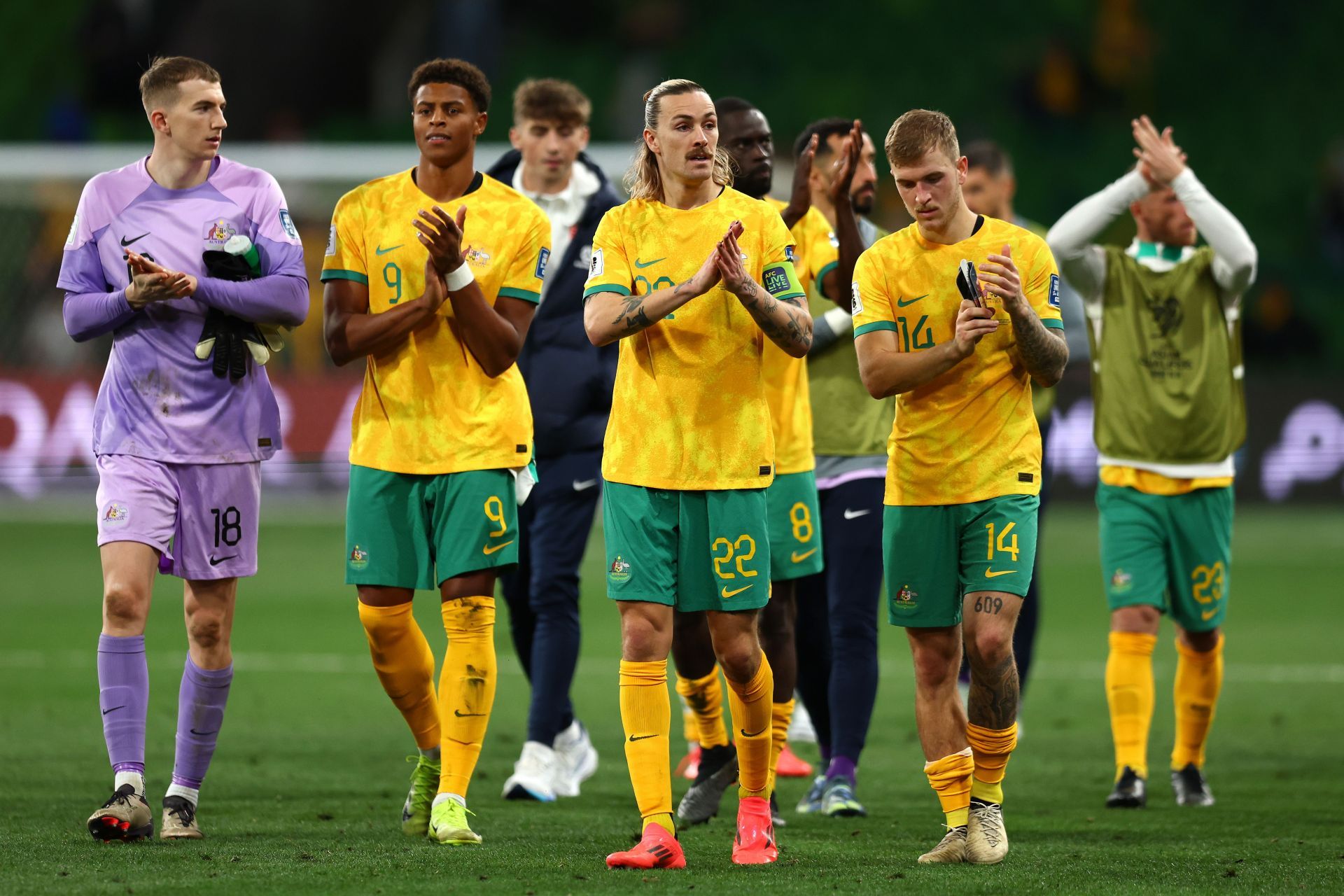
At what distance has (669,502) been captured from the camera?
5777mm

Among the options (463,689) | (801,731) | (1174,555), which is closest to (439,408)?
(463,689)

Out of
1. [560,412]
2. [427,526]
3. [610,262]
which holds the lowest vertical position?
[427,526]

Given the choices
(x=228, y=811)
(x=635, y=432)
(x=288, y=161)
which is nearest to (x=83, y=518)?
(x=288, y=161)

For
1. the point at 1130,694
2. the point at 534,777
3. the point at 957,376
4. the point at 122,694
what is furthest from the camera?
the point at 1130,694

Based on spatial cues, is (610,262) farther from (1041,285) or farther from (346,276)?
(1041,285)

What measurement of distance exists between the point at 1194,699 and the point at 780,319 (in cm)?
301

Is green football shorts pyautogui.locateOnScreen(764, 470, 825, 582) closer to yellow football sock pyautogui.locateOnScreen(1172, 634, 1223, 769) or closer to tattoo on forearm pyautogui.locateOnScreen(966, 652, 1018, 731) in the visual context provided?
tattoo on forearm pyautogui.locateOnScreen(966, 652, 1018, 731)

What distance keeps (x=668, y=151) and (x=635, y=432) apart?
89 centimetres

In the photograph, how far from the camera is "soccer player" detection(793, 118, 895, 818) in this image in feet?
23.1

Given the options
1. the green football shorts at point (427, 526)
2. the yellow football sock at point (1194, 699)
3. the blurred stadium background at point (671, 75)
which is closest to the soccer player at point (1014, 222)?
the yellow football sock at point (1194, 699)

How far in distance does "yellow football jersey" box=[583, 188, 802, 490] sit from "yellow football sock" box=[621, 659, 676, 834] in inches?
23.3

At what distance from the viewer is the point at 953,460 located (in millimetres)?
5855

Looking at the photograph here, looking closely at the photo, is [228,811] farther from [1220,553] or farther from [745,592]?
[1220,553]

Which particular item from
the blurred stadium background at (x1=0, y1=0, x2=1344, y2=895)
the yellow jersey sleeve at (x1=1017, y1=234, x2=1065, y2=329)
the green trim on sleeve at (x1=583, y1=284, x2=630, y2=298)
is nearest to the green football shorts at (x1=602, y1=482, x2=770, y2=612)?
the green trim on sleeve at (x1=583, y1=284, x2=630, y2=298)
